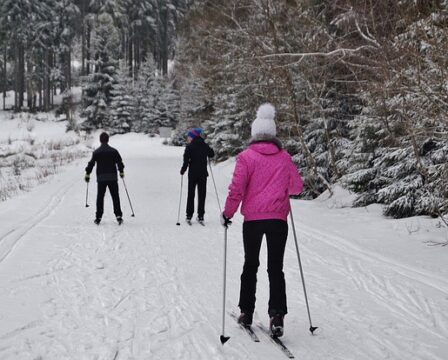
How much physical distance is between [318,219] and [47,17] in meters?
61.3

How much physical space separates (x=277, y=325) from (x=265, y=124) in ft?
6.82

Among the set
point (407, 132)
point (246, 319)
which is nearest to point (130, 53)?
point (407, 132)

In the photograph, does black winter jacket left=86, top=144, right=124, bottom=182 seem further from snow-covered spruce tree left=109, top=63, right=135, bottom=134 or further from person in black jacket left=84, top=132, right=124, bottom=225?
snow-covered spruce tree left=109, top=63, right=135, bottom=134

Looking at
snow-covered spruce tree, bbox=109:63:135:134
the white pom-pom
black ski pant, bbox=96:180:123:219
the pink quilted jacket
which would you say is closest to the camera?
the pink quilted jacket

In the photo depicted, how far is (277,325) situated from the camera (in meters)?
4.69

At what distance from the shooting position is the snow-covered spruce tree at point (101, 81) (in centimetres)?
5022

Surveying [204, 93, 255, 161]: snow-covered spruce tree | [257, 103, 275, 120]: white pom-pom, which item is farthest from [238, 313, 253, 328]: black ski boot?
[204, 93, 255, 161]: snow-covered spruce tree

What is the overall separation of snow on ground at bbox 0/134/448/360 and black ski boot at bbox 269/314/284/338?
12 cm

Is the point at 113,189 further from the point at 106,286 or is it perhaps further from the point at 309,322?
the point at 309,322

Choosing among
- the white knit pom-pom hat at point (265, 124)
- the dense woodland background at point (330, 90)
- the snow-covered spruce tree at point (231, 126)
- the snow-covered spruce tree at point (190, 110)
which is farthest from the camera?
the snow-covered spruce tree at point (190, 110)

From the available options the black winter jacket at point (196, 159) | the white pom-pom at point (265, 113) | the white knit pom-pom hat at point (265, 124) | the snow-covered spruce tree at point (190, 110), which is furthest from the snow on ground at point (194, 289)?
the snow-covered spruce tree at point (190, 110)

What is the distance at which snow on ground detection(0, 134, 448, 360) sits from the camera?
15.1 feet

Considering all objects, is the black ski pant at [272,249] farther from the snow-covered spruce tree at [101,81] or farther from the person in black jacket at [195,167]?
the snow-covered spruce tree at [101,81]

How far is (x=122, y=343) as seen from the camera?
4.61m
